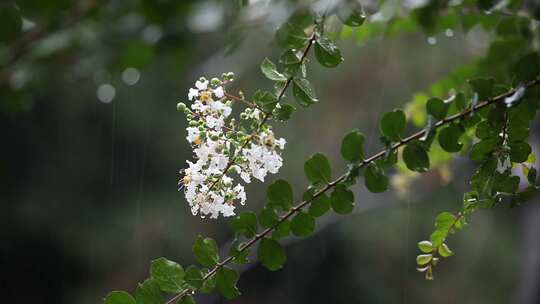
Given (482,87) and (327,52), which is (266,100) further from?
(482,87)

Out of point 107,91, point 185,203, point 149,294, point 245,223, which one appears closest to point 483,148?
point 245,223

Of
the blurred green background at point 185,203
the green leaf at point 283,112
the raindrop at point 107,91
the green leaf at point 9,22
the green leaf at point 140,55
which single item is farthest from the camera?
the blurred green background at point 185,203

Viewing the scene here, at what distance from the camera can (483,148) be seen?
624 millimetres

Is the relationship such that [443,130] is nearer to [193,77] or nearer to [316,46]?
[316,46]

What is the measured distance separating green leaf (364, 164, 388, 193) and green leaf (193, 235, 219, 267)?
17cm

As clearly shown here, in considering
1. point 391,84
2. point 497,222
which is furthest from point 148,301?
point 497,222

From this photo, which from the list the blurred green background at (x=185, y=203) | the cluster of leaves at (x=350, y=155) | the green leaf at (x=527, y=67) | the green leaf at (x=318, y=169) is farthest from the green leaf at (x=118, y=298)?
the blurred green background at (x=185, y=203)

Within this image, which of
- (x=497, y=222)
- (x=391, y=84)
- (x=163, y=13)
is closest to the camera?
(x=163, y=13)

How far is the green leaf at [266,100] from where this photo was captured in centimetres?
61

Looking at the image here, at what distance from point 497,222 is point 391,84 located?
1.30 meters

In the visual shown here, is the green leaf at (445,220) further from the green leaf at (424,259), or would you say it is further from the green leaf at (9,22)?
the green leaf at (9,22)

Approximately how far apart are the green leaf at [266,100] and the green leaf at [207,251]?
148mm

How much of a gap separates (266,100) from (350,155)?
99 mm

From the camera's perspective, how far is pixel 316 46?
61 centimetres
